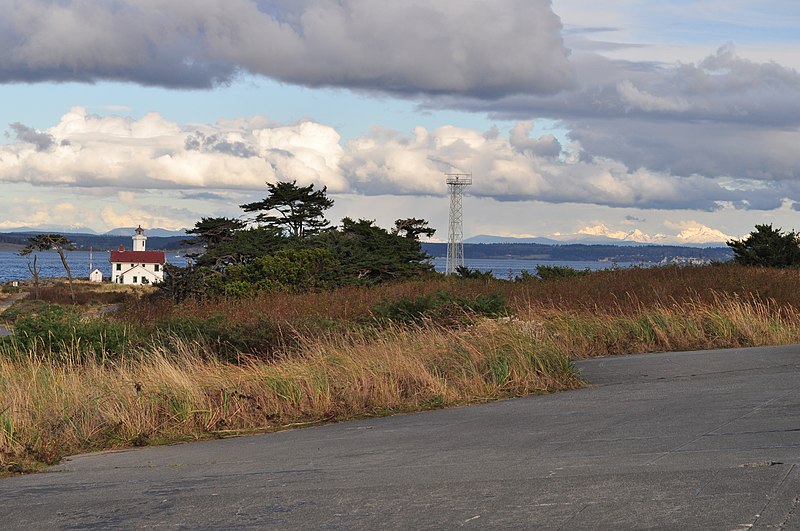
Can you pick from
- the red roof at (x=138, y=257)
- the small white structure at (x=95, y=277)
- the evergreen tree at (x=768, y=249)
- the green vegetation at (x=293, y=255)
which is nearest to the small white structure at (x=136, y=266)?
the red roof at (x=138, y=257)

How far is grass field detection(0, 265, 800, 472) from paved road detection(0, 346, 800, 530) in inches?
29.6

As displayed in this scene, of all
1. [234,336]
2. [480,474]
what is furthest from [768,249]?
[480,474]

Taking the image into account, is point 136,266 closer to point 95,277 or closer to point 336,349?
point 95,277

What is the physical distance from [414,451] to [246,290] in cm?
3213

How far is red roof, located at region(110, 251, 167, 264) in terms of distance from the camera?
13938cm

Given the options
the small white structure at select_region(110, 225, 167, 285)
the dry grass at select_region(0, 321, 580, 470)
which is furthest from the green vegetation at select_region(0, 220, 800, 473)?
the small white structure at select_region(110, 225, 167, 285)

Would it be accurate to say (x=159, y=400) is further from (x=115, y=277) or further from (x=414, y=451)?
(x=115, y=277)

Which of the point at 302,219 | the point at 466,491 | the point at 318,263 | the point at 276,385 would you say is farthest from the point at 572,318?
the point at 302,219

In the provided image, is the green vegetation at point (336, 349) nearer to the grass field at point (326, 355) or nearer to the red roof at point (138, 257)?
the grass field at point (326, 355)

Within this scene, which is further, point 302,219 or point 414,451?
point 302,219

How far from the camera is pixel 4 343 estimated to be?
1617cm

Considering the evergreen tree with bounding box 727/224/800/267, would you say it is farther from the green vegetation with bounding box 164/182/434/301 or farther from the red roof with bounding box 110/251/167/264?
the red roof with bounding box 110/251/167/264

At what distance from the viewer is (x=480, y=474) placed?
24.4 feet

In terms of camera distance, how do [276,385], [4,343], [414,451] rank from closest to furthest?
[414,451], [276,385], [4,343]
